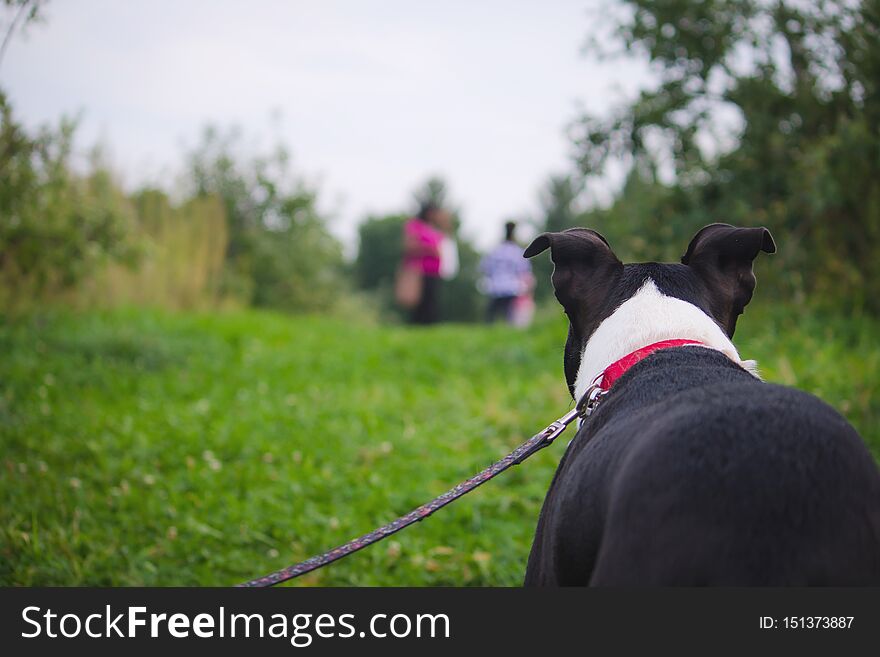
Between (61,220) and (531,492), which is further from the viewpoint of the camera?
(61,220)

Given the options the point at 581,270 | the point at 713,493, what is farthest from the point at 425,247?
the point at 713,493

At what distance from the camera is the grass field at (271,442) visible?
3.87 meters

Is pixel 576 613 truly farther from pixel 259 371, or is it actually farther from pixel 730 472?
pixel 259 371

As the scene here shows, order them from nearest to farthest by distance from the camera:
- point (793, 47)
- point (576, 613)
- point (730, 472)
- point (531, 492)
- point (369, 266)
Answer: point (730, 472), point (576, 613), point (531, 492), point (793, 47), point (369, 266)

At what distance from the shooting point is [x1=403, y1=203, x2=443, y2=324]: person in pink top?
45.3 feet

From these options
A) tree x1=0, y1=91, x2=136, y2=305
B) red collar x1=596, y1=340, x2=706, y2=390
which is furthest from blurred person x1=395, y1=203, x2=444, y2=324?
red collar x1=596, y1=340, x2=706, y2=390

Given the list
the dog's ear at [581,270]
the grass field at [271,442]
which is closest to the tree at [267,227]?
the grass field at [271,442]

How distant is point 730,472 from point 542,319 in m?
8.59

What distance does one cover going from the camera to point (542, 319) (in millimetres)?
9844

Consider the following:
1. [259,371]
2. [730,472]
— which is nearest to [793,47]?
[259,371]

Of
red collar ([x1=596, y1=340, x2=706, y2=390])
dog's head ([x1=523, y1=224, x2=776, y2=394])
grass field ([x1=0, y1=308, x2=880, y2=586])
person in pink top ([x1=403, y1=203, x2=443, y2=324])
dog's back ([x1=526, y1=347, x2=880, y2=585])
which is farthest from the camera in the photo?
person in pink top ([x1=403, y1=203, x2=443, y2=324])

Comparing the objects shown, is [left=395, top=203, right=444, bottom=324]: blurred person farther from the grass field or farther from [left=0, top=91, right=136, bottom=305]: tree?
[left=0, top=91, right=136, bottom=305]: tree

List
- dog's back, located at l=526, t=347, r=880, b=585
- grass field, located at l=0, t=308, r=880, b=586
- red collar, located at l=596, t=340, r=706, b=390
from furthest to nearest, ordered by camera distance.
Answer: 1. grass field, located at l=0, t=308, r=880, b=586
2. red collar, located at l=596, t=340, r=706, b=390
3. dog's back, located at l=526, t=347, r=880, b=585

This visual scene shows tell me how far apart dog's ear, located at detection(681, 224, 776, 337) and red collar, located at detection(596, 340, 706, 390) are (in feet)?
0.98
